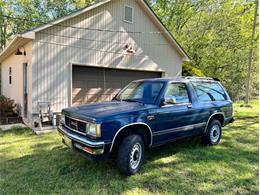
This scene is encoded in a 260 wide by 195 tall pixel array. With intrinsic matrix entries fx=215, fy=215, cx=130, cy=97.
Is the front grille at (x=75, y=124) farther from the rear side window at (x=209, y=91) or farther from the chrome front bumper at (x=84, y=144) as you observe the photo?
the rear side window at (x=209, y=91)

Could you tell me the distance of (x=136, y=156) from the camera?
4137 millimetres

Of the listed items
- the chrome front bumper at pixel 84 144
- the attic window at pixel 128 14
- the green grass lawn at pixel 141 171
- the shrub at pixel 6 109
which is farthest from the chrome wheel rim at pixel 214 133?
the shrub at pixel 6 109

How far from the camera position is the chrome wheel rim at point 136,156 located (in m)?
4.01

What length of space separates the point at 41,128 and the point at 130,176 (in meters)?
4.73

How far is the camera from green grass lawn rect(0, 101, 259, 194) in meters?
3.62

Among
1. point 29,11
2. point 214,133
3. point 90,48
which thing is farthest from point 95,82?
point 29,11

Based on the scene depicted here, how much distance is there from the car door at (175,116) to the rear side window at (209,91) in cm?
49

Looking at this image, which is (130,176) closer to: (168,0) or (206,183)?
(206,183)

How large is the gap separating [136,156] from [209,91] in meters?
3.05

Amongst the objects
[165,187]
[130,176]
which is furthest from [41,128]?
[165,187]

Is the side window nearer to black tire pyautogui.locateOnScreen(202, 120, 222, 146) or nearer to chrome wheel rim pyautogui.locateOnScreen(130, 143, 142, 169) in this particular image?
black tire pyautogui.locateOnScreen(202, 120, 222, 146)

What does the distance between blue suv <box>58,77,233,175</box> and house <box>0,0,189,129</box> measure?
3.86 m

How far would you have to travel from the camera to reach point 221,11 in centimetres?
1912

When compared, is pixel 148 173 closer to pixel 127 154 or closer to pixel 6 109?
pixel 127 154
